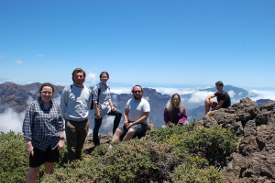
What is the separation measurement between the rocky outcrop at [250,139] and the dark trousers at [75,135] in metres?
4.05

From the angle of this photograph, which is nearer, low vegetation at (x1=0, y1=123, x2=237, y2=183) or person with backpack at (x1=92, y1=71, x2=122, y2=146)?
low vegetation at (x1=0, y1=123, x2=237, y2=183)

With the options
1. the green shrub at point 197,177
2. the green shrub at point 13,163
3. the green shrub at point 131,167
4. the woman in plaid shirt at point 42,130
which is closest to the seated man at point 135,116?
the green shrub at point 131,167

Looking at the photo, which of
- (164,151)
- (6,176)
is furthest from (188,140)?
(6,176)

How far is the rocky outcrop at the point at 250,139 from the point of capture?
448cm

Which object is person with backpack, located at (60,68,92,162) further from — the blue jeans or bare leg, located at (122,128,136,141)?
the blue jeans

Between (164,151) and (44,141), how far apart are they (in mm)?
2765

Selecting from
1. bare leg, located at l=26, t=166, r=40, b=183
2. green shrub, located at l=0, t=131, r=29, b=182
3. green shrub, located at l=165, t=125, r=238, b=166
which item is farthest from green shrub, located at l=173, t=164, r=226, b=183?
green shrub, located at l=0, t=131, r=29, b=182

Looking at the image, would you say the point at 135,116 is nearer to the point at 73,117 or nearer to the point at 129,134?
the point at 129,134

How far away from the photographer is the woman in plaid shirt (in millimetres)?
4914

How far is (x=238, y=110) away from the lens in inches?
322

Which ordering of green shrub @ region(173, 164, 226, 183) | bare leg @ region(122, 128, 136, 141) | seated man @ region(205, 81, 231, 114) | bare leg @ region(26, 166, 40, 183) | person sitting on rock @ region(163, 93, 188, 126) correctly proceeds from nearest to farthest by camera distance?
green shrub @ region(173, 164, 226, 183) < bare leg @ region(26, 166, 40, 183) < bare leg @ region(122, 128, 136, 141) < person sitting on rock @ region(163, 93, 188, 126) < seated man @ region(205, 81, 231, 114)

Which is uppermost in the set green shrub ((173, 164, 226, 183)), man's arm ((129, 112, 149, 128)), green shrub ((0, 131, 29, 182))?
man's arm ((129, 112, 149, 128))

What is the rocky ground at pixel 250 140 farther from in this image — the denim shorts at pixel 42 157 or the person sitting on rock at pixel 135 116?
the denim shorts at pixel 42 157

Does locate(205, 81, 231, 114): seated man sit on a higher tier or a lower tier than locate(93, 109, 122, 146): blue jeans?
higher
